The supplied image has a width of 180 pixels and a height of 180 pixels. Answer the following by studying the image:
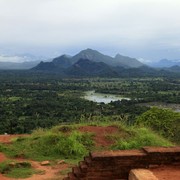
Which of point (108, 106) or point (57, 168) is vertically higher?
point (57, 168)

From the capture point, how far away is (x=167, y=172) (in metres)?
8.47

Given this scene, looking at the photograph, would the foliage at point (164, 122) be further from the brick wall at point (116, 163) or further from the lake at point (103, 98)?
the lake at point (103, 98)

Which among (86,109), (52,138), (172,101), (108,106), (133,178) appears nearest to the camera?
(133,178)

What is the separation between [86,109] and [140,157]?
1935 inches

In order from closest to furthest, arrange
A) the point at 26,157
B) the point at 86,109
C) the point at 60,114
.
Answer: the point at 26,157 < the point at 60,114 < the point at 86,109

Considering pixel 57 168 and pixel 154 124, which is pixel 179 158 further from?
pixel 154 124

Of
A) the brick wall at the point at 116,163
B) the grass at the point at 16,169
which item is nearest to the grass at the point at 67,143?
the grass at the point at 16,169

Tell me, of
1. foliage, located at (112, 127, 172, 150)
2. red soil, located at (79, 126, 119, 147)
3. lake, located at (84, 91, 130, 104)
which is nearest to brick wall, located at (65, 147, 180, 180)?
foliage, located at (112, 127, 172, 150)

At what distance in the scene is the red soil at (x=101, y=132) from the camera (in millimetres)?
14391

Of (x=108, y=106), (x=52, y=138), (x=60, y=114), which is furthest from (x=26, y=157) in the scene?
(x=108, y=106)

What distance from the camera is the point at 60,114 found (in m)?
53.5

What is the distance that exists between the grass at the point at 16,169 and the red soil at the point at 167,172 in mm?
4318

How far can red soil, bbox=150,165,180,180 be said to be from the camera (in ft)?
26.6

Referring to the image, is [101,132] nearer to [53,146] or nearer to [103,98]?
[53,146]
